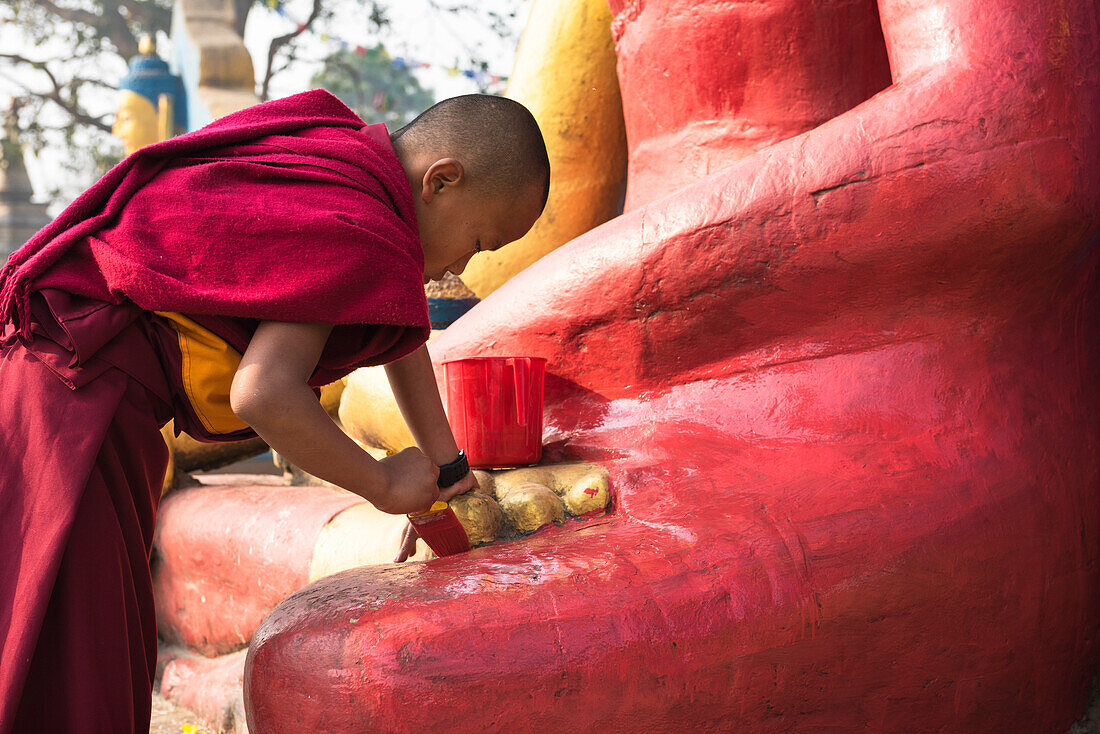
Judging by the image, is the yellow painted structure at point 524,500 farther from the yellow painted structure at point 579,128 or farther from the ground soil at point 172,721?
the yellow painted structure at point 579,128

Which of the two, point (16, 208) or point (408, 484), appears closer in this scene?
point (408, 484)

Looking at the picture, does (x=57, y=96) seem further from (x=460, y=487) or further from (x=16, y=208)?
(x=460, y=487)

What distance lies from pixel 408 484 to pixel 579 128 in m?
1.46

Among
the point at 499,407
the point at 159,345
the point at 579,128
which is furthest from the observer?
the point at 579,128

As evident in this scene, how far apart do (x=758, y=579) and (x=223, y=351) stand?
26.3 inches

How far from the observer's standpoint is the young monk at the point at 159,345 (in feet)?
3.52

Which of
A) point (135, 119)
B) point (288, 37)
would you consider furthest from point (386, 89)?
point (135, 119)

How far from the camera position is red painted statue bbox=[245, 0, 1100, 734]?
3.74 ft

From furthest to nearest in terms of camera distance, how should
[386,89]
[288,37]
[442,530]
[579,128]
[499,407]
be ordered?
[386,89] < [288,37] < [579,128] < [499,407] < [442,530]

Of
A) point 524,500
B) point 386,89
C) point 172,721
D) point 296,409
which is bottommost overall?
point 172,721

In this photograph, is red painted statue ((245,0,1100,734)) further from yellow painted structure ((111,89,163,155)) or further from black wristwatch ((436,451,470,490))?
yellow painted structure ((111,89,163,155))

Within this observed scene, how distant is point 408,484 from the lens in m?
1.18

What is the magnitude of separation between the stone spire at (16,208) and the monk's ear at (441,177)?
7970 mm

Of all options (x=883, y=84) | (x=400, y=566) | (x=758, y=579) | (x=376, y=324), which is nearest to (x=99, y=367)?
(x=376, y=324)
